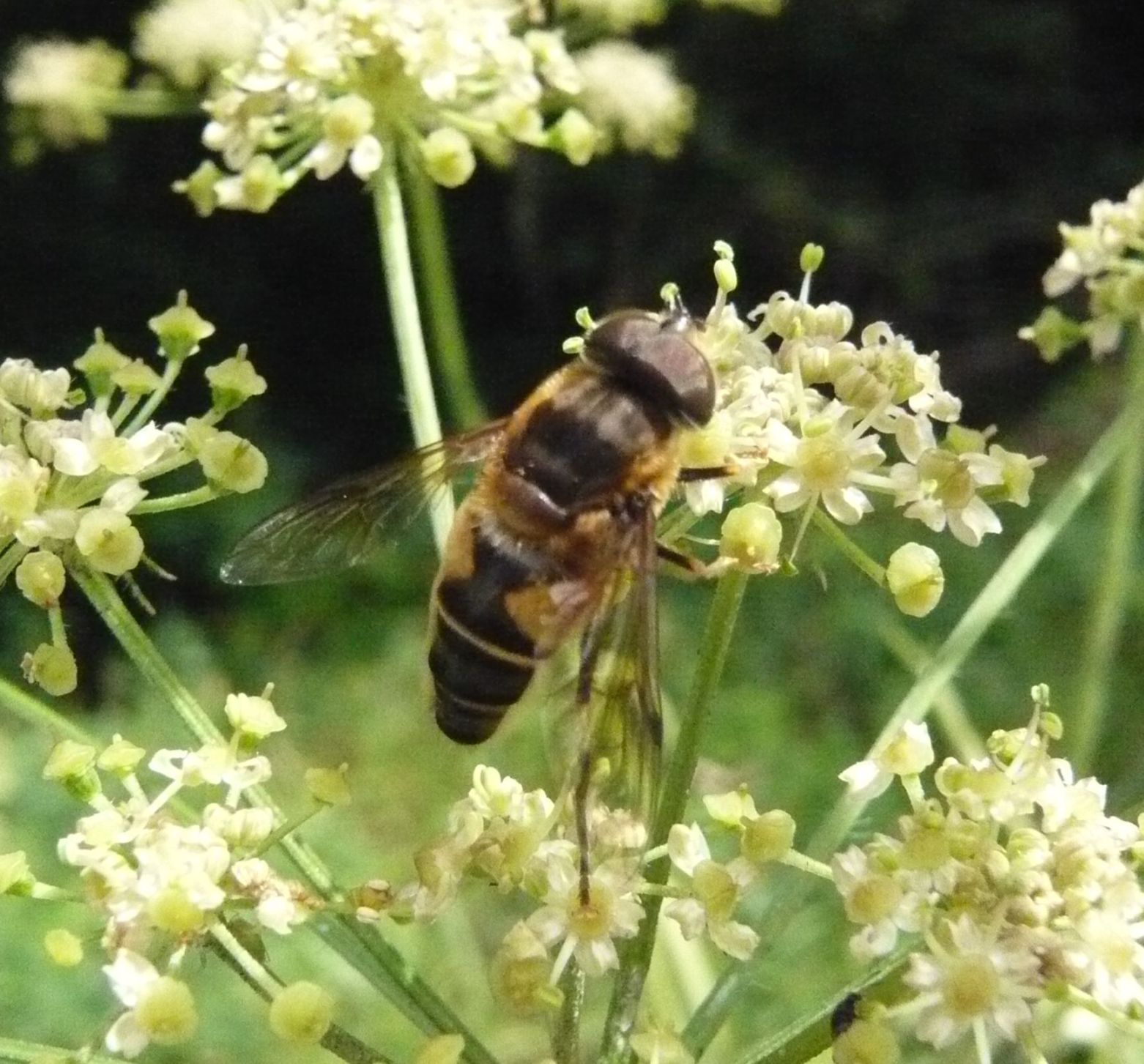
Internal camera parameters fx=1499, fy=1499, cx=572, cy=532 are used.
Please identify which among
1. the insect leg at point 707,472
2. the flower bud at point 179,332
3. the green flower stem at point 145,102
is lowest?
the green flower stem at point 145,102

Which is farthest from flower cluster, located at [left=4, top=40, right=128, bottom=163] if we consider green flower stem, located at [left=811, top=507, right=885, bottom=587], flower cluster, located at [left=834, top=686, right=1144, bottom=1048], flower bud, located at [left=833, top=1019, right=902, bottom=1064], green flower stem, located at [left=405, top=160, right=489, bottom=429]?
flower bud, located at [left=833, top=1019, right=902, bottom=1064]

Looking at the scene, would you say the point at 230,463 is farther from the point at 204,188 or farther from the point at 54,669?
the point at 204,188

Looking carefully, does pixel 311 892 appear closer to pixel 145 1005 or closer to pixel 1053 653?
pixel 145 1005

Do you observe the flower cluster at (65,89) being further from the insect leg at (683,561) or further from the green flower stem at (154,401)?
the insect leg at (683,561)

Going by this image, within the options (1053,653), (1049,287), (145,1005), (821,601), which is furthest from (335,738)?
(145,1005)

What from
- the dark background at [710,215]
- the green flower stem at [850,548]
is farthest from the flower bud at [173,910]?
the dark background at [710,215]

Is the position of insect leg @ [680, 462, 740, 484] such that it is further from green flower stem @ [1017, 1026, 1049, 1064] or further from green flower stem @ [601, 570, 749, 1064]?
green flower stem @ [1017, 1026, 1049, 1064]
